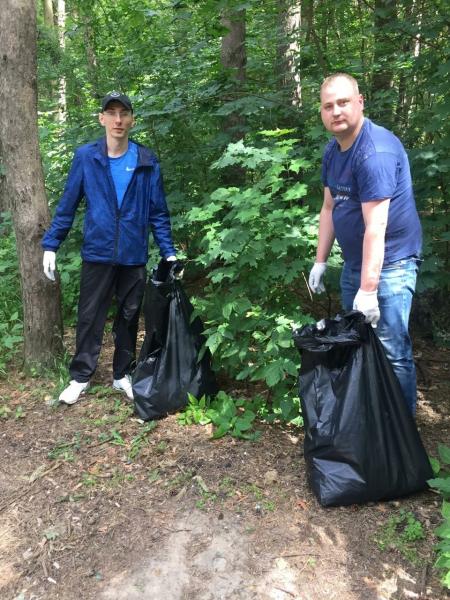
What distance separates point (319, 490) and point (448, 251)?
2.25m

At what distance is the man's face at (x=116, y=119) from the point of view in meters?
3.10

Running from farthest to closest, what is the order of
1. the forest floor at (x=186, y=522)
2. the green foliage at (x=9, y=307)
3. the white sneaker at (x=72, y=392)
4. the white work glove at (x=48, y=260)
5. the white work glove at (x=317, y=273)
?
1. the green foliage at (x=9, y=307)
2. the white sneaker at (x=72, y=392)
3. the white work glove at (x=48, y=260)
4. the white work glove at (x=317, y=273)
5. the forest floor at (x=186, y=522)

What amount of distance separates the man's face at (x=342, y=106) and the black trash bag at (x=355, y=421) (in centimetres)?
86

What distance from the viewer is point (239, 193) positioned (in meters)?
3.12

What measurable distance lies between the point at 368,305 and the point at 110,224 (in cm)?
178

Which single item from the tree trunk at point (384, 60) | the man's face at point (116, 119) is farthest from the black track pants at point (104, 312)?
the tree trunk at point (384, 60)

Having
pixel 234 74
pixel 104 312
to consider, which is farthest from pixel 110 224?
pixel 234 74

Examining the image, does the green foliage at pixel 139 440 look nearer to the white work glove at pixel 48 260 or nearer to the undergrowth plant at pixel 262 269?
the undergrowth plant at pixel 262 269

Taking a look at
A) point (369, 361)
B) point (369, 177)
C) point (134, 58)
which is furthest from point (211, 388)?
point (134, 58)

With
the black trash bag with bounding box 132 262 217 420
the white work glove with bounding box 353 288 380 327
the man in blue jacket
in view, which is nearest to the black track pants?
the man in blue jacket

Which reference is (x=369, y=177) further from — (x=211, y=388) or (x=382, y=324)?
(x=211, y=388)

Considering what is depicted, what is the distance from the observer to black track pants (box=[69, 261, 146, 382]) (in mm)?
3396

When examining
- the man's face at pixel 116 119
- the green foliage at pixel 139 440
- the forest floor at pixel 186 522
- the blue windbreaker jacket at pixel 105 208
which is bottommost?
the forest floor at pixel 186 522

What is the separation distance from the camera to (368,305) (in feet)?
7.58
